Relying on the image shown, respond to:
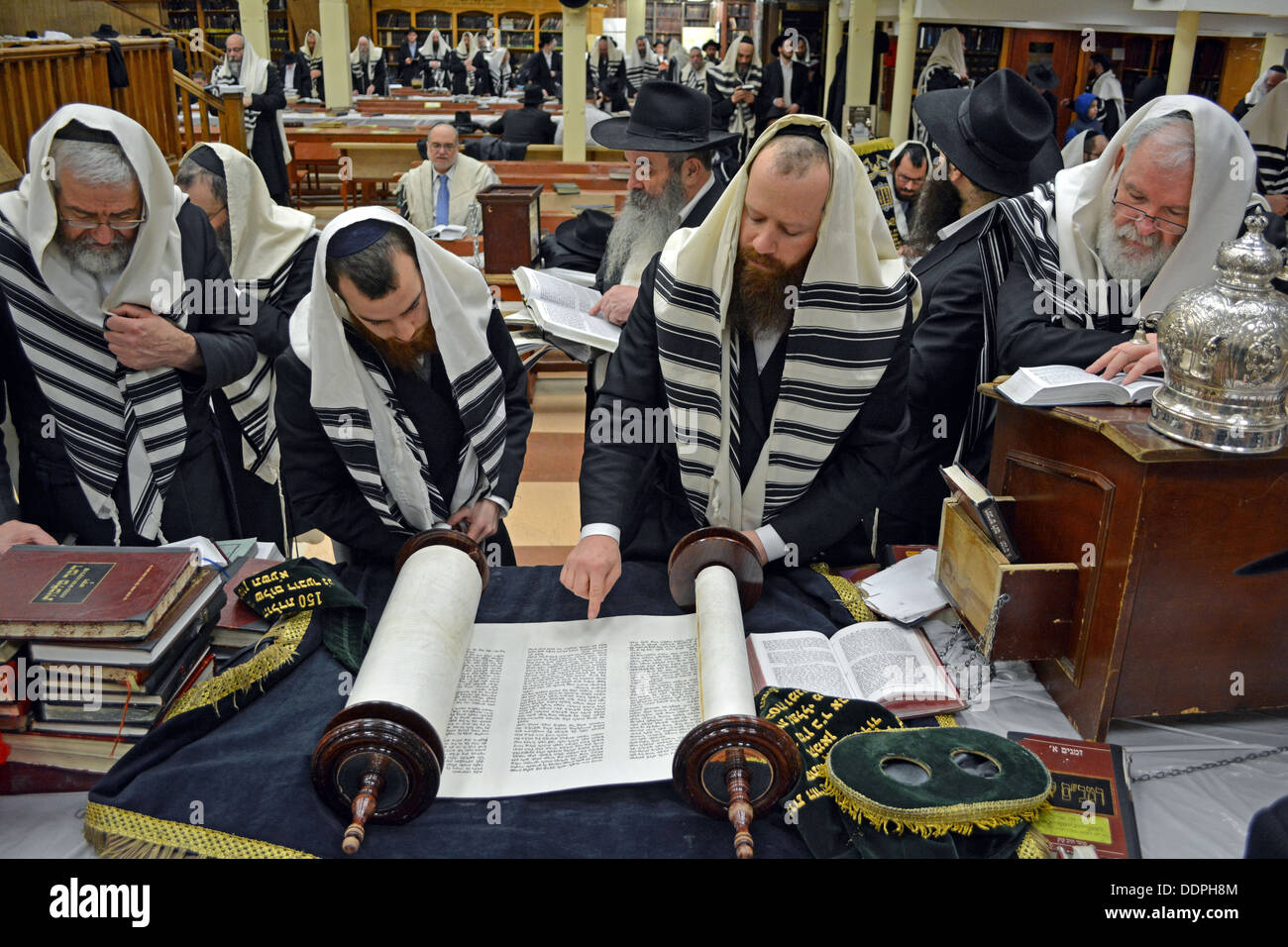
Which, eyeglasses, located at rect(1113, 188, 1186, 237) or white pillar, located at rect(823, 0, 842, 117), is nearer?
eyeglasses, located at rect(1113, 188, 1186, 237)

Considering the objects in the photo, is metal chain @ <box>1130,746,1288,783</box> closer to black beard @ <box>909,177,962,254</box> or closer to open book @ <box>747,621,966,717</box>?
open book @ <box>747,621,966,717</box>

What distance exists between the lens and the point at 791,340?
2.01 m

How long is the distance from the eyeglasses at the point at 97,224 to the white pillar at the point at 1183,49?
35.5 ft

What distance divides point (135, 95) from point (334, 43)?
5783 mm

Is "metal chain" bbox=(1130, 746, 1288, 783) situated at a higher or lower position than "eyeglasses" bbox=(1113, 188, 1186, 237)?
lower

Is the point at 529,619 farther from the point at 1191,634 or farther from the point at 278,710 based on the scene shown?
the point at 1191,634

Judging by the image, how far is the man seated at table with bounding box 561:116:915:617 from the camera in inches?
74.0

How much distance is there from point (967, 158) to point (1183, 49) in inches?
359

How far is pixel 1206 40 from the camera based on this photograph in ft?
47.6

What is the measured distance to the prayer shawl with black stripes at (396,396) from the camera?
2.03 metres

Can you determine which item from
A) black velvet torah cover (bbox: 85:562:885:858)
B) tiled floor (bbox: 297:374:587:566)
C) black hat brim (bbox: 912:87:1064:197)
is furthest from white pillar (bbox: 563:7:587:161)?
black velvet torah cover (bbox: 85:562:885:858)

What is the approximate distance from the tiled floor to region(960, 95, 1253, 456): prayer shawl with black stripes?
2232 mm

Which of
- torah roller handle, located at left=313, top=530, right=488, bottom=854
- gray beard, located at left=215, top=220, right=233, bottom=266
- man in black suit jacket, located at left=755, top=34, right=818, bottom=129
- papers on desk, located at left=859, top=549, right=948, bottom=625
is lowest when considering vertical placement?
papers on desk, located at left=859, top=549, right=948, bottom=625

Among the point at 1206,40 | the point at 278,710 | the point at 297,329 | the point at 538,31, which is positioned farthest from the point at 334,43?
→ the point at 278,710
